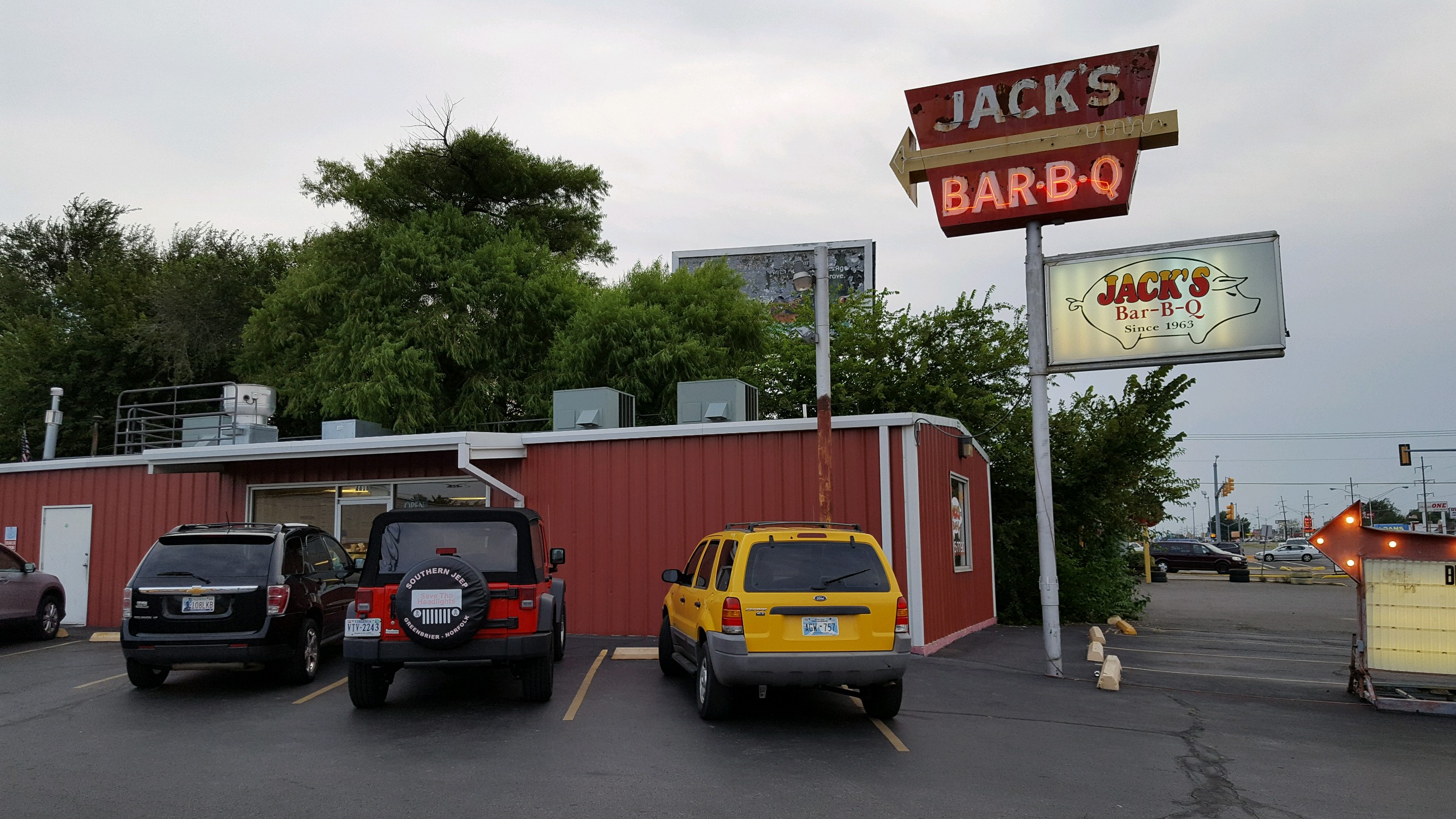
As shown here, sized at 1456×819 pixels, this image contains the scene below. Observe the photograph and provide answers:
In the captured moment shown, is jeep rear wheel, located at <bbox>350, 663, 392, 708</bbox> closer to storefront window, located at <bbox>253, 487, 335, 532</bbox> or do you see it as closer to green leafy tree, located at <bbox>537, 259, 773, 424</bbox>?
storefront window, located at <bbox>253, 487, 335, 532</bbox>

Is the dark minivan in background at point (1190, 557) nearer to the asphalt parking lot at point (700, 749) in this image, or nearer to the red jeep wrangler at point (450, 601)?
the asphalt parking lot at point (700, 749)

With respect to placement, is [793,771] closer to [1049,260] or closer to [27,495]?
[1049,260]

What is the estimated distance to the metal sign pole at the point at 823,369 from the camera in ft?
39.1

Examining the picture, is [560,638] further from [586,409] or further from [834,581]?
[586,409]

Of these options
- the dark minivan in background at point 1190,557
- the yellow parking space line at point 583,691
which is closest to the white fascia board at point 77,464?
the yellow parking space line at point 583,691

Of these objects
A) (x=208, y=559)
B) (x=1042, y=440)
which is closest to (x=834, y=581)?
(x=1042, y=440)

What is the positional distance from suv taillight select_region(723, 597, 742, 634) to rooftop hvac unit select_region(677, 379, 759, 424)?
7.73m

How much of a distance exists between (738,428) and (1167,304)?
5.90m

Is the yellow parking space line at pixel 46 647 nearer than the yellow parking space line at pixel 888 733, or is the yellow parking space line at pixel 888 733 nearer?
the yellow parking space line at pixel 888 733

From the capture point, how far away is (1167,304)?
11.8 meters

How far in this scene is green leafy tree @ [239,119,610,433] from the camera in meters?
31.0

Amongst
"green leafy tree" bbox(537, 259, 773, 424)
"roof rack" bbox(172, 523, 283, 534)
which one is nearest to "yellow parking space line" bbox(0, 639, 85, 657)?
"roof rack" bbox(172, 523, 283, 534)

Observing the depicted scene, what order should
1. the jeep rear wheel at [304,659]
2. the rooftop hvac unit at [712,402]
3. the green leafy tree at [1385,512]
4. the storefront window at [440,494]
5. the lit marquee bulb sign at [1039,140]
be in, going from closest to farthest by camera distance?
1. the jeep rear wheel at [304,659]
2. the lit marquee bulb sign at [1039,140]
3. the rooftop hvac unit at [712,402]
4. the storefront window at [440,494]
5. the green leafy tree at [1385,512]

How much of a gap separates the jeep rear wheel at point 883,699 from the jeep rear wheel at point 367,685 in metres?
4.34
